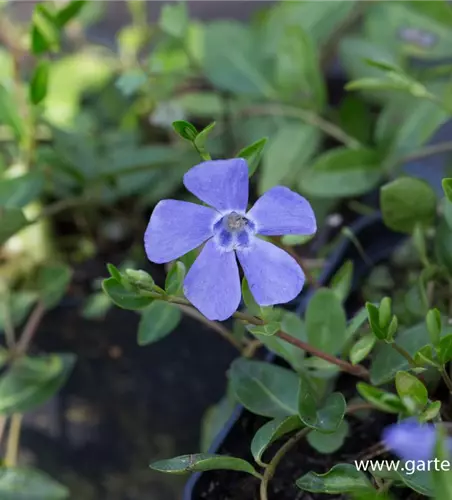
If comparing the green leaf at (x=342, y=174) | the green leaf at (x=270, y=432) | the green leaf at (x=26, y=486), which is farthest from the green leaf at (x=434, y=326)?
the green leaf at (x=26, y=486)

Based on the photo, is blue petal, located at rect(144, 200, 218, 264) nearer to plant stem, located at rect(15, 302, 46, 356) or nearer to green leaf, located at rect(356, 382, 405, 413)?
green leaf, located at rect(356, 382, 405, 413)

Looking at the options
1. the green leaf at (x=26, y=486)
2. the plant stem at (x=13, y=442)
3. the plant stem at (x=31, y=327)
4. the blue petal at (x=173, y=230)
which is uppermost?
the blue petal at (x=173, y=230)

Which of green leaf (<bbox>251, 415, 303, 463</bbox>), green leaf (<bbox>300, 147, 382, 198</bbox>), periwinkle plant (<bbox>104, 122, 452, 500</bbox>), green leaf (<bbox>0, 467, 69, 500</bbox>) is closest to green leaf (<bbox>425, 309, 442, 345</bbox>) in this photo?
periwinkle plant (<bbox>104, 122, 452, 500</bbox>)

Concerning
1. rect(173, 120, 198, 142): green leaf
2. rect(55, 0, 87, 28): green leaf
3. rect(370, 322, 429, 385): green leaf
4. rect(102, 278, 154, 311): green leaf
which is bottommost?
rect(370, 322, 429, 385): green leaf

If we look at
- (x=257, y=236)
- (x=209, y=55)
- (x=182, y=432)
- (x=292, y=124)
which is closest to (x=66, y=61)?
(x=209, y=55)

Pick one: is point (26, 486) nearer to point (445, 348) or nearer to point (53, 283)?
point (53, 283)

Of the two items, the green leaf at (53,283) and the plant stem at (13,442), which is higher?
the green leaf at (53,283)

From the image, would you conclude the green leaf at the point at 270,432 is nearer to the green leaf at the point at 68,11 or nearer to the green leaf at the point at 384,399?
the green leaf at the point at 384,399

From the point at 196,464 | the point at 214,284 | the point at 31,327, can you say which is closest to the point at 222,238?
the point at 214,284
